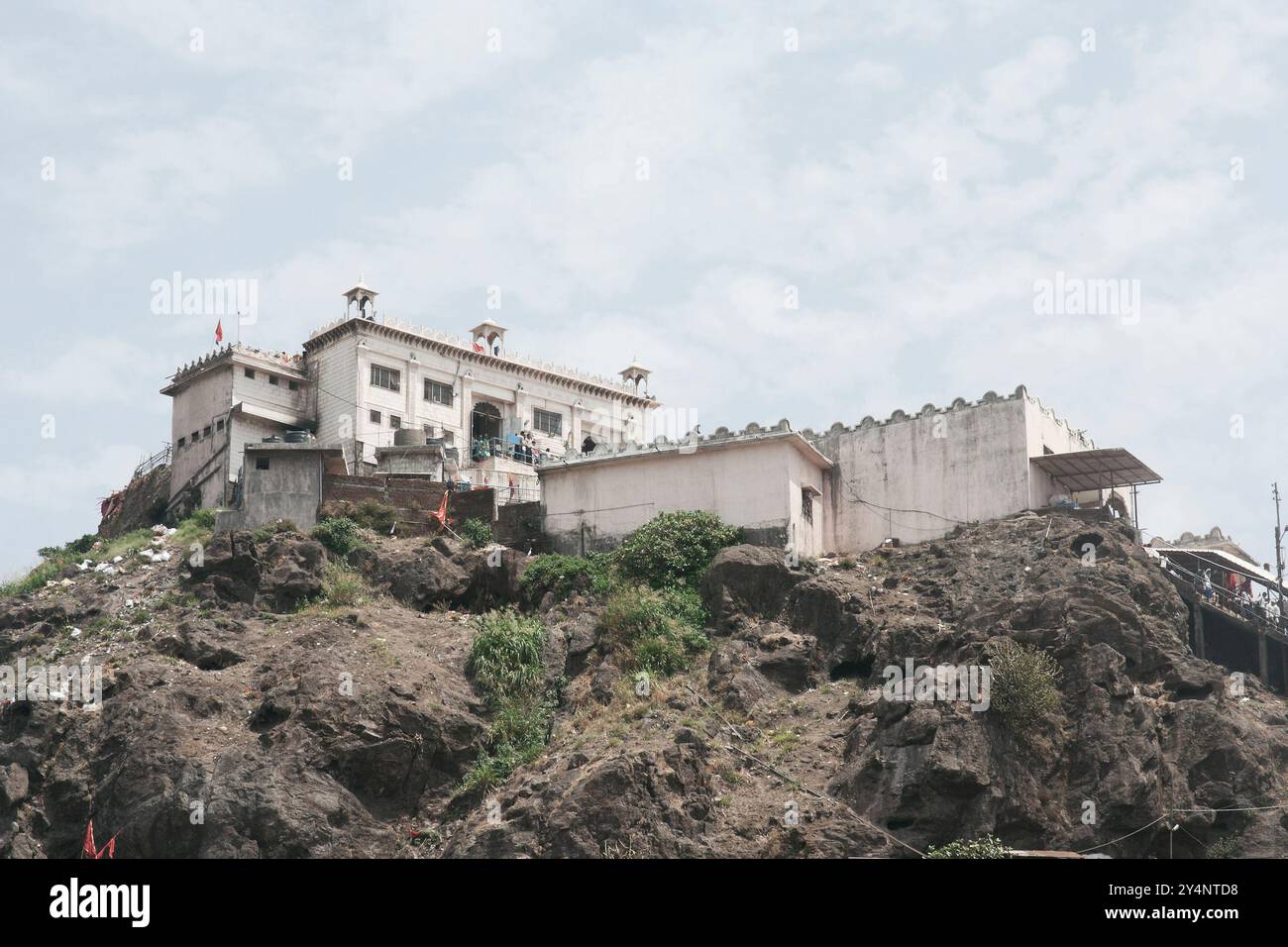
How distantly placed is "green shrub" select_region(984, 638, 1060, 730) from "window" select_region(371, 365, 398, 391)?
3009 cm

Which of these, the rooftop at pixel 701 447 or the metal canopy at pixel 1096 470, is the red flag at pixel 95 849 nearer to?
the rooftop at pixel 701 447

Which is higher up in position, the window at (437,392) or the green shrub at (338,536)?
the window at (437,392)

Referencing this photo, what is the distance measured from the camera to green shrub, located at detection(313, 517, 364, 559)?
49.7 metres

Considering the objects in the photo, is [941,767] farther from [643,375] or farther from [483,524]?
[643,375]

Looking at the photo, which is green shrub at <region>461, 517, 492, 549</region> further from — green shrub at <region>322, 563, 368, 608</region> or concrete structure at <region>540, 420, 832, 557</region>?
green shrub at <region>322, 563, 368, 608</region>

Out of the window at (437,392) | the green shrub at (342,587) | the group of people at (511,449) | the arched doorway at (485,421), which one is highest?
the window at (437,392)

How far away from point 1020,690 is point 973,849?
464 centimetres

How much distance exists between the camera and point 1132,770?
38.6 m

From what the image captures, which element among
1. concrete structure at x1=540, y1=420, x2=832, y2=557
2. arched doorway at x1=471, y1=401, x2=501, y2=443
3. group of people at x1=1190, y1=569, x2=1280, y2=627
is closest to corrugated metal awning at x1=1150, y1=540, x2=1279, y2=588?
group of people at x1=1190, y1=569, x2=1280, y2=627

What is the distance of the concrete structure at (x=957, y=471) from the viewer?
49.5 meters

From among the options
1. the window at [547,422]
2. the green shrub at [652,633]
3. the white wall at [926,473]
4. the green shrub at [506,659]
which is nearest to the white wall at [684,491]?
the white wall at [926,473]

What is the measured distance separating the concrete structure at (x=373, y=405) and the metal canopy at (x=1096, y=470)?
16851 millimetres
